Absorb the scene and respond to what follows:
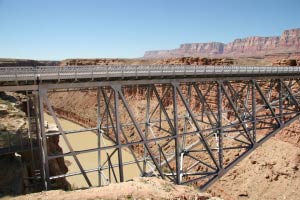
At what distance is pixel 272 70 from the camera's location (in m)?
24.3

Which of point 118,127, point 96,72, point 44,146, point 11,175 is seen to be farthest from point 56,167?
point 96,72

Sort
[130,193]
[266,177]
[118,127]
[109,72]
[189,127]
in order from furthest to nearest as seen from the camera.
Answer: [189,127] < [266,177] < [109,72] < [118,127] < [130,193]

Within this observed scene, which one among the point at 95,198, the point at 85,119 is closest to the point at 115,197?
the point at 95,198

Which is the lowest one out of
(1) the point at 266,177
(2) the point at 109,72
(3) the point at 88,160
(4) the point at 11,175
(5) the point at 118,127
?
(3) the point at 88,160

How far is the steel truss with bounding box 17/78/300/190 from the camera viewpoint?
53.8 ft

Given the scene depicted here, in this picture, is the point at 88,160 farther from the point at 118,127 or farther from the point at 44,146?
the point at 44,146

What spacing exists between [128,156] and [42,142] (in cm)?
2573

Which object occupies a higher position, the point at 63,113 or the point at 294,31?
the point at 294,31

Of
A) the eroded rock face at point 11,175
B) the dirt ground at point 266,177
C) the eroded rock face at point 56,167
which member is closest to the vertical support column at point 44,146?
the eroded rock face at point 11,175

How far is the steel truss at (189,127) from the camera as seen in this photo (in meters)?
16.4

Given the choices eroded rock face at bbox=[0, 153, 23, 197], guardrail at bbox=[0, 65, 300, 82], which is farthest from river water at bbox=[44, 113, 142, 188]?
guardrail at bbox=[0, 65, 300, 82]

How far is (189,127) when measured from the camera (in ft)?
130

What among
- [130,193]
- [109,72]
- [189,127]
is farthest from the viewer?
[189,127]

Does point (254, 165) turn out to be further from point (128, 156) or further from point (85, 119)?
point (85, 119)
